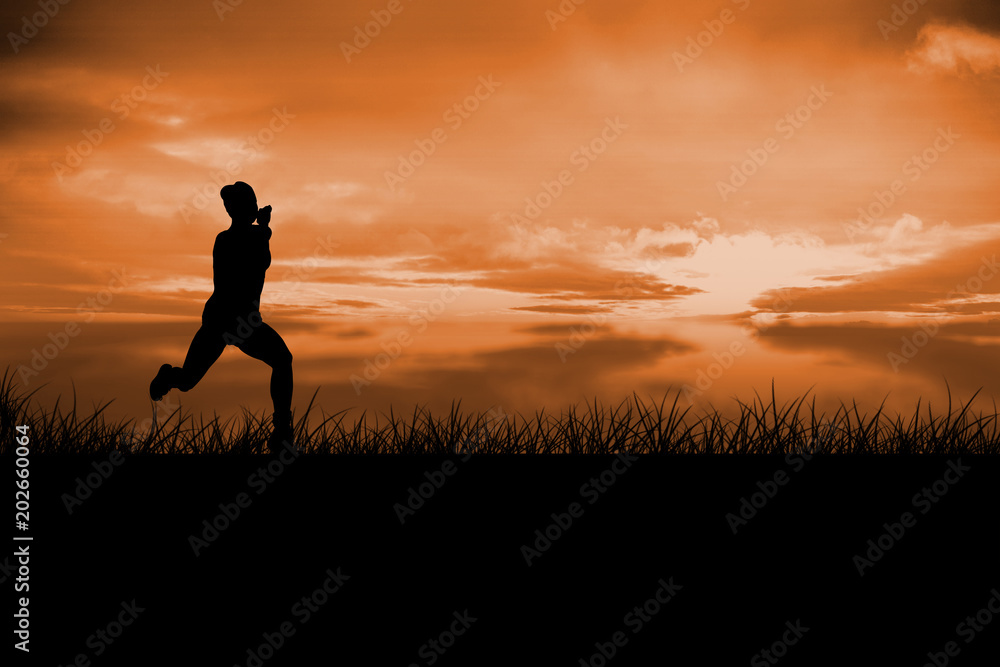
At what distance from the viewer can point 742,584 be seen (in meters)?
4.47

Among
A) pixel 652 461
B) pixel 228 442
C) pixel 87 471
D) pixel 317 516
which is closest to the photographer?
pixel 317 516

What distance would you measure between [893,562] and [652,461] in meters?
1.53

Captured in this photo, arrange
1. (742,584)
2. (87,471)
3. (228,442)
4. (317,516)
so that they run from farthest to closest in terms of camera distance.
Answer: (228,442), (87,471), (317,516), (742,584)

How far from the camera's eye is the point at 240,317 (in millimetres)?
6047

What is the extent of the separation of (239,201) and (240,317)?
2.75 ft

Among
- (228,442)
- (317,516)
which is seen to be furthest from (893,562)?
(228,442)

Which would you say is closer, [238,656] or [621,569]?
[238,656]

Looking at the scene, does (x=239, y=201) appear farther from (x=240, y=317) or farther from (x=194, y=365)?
(x=194, y=365)

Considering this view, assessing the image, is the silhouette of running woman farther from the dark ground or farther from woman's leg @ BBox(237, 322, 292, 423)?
the dark ground

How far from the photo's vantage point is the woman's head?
20.2 feet

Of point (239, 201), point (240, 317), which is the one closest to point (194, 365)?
point (240, 317)

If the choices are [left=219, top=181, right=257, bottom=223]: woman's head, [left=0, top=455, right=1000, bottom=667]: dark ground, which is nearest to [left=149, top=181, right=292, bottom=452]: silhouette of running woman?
[left=219, top=181, right=257, bottom=223]: woman's head

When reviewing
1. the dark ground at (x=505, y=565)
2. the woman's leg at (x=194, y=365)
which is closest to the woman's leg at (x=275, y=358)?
the woman's leg at (x=194, y=365)

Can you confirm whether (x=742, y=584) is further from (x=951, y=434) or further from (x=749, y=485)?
(x=951, y=434)
